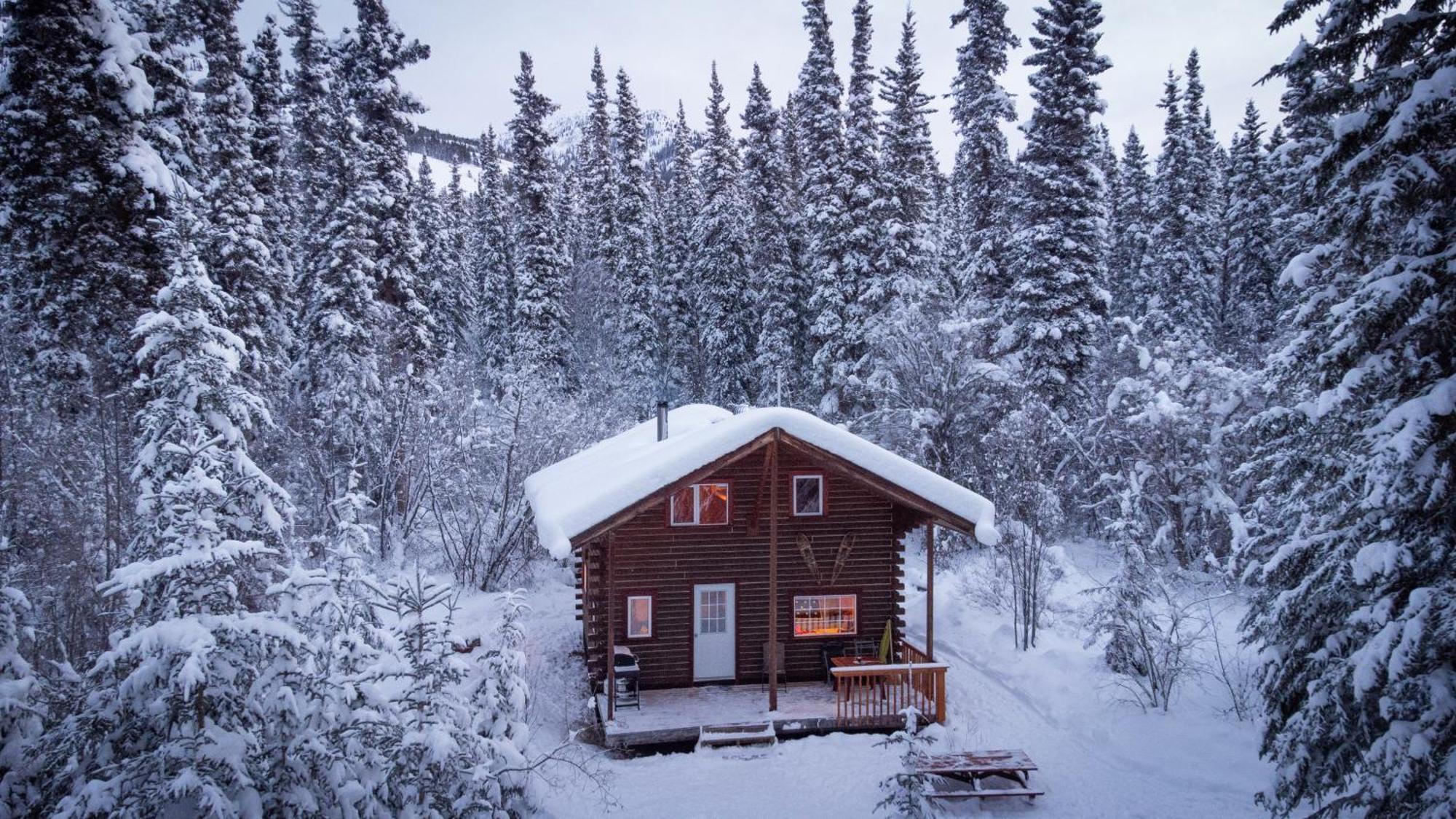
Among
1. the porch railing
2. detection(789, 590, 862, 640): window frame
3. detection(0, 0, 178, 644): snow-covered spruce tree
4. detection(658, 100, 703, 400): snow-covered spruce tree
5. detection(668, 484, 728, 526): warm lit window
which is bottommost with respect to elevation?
the porch railing

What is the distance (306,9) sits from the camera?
87.7 ft

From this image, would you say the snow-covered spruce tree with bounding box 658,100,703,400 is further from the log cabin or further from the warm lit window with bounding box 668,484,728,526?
the warm lit window with bounding box 668,484,728,526

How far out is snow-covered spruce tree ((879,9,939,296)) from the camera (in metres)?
30.2

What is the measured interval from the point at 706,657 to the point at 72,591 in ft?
40.1

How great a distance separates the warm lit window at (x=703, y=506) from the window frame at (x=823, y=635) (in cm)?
243

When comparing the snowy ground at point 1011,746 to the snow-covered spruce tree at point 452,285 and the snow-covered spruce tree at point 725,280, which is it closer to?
the snow-covered spruce tree at point 725,280

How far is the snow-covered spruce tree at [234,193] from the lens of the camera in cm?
2219

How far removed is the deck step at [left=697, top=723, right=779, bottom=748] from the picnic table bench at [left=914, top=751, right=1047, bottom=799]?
2.98m

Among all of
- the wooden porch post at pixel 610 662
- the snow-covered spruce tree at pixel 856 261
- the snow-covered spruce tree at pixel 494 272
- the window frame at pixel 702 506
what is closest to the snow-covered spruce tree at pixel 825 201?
the snow-covered spruce tree at pixel 856 261

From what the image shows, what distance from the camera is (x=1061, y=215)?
→ 25.3 m

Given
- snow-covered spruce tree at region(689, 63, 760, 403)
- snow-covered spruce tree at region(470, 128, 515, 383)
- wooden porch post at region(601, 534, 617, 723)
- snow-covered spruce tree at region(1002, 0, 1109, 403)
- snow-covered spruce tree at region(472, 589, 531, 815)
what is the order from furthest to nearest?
→ snow-covered spruce tree at region(470, 128, 515, 383), snow-covered spruce tree at region(689, 63, 760, 403), snow-covered spruce tree at region(1002, 0, 1109, 403), wooden porch post at region(601, 534, 617, 723), snow-covered spruce tree at region(472, 589, 531, 815)

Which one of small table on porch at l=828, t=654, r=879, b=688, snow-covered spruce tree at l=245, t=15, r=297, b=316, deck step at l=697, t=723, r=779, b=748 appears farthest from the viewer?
snow-covered spruce tree at l=245, t=15, r=297, b=316

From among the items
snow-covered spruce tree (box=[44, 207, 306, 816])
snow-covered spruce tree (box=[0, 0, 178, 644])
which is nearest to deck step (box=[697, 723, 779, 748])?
snow-covered spruce tree (box=[44, 207, 306, 816])

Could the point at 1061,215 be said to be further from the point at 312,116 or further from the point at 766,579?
the point at 312,116
